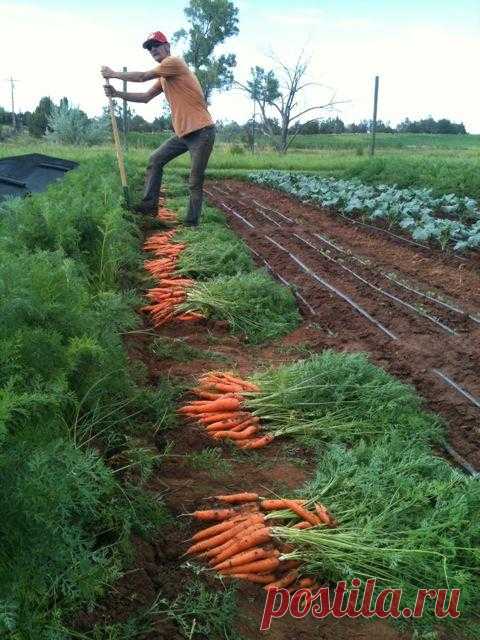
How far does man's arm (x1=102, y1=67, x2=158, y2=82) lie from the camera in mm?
8650

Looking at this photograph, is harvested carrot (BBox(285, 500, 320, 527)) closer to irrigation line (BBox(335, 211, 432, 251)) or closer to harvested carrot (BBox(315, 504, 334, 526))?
harvested carrot (BBox(315, 504, 334, 526))

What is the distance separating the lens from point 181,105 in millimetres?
9289

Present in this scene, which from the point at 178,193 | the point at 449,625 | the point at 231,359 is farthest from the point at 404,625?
the point at 178,193

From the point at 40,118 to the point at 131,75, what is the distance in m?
38.5

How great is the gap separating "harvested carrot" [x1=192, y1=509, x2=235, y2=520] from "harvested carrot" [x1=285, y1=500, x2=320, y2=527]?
0.97 ft

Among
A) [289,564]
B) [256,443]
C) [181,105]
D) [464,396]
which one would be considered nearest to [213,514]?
[289,564]

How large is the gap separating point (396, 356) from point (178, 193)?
31.6 feet

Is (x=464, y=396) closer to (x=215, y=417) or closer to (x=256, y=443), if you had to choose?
(x=256, y=443)

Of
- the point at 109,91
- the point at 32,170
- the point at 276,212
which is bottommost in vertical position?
the point at 276,212

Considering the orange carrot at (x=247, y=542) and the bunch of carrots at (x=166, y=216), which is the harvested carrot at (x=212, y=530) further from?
the bunch of carrots at (x=166, y=216)

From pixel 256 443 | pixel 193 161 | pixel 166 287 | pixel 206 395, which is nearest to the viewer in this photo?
pixel 256 443

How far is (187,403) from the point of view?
443cm

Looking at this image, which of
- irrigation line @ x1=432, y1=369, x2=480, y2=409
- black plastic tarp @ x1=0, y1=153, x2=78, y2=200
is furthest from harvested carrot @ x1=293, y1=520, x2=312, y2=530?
black plastic tarp @ x1=0, y1=153, x2=78, y2=200

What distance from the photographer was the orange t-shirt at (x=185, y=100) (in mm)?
9180
